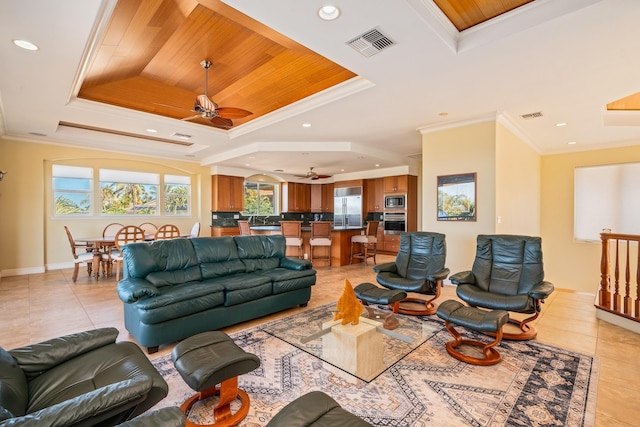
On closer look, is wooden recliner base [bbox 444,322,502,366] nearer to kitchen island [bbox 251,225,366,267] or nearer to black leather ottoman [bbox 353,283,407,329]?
black leather ottoman [bbox 353,283,407,329]

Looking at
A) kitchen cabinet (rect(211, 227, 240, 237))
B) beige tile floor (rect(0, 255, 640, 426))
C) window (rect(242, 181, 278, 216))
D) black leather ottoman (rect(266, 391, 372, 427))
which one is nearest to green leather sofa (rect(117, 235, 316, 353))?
beige tile floor (rect(0, 255, 640, 426))

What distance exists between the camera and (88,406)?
1.08 m

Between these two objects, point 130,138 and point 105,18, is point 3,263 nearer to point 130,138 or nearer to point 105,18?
point 130,138

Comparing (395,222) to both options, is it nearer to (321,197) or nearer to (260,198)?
(321,197)

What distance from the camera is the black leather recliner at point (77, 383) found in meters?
1.06

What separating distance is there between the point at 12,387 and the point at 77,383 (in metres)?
0.27

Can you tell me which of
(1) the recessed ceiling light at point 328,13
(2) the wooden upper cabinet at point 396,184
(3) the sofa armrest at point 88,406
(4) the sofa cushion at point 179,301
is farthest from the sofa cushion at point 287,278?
(2) the wooden upper cabinet at point 396,184

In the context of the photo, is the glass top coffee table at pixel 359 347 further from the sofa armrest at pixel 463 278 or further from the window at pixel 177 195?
the window at pixel 177 195

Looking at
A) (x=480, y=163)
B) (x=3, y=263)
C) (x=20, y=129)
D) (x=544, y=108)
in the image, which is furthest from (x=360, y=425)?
(x=3, y=263)

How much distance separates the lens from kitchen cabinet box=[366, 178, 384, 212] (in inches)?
356

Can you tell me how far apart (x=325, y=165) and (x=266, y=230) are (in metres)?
2.46

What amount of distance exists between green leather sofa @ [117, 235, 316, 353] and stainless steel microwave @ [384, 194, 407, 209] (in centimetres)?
508

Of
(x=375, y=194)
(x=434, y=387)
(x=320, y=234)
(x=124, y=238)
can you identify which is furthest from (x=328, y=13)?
(x=375, y=194)

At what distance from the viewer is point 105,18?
2.37 metres
